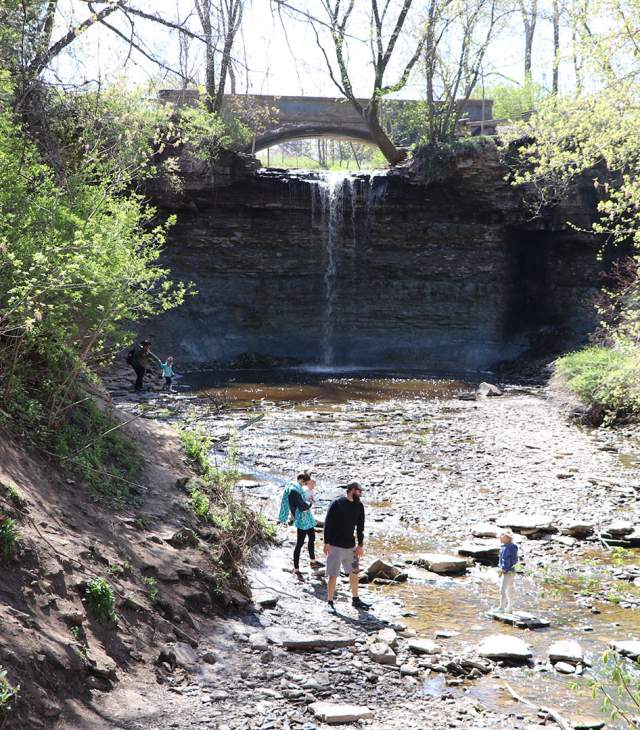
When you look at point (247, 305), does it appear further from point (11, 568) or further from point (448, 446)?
point (11, 568)

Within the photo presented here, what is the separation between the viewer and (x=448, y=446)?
727 inches

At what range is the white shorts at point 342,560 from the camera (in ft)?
31.6

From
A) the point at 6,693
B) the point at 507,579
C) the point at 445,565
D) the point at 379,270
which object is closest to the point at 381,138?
the point at 379,270

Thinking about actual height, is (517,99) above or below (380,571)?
above

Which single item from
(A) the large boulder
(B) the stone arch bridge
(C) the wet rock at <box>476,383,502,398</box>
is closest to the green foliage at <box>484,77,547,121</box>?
(B) the stone arch bridge

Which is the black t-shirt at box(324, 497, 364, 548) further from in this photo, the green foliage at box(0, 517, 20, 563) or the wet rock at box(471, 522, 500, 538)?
the green foliage at box(0, 517, 20, 563)

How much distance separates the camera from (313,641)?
812 cm

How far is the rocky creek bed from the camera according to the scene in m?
6.89

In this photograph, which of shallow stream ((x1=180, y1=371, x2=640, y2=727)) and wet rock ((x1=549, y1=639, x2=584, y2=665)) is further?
shallow stream ((x1=180, y1=371, x2=640, y2=727))

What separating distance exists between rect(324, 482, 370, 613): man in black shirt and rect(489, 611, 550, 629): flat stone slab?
64.8 inches

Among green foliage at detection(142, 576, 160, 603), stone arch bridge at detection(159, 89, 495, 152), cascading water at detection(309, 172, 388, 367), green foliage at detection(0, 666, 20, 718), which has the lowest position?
green foliage at detection(142, 576, 160, 603)

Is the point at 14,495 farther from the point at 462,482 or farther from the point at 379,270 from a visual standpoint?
the point at 379,270

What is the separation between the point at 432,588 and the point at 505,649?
7.19 ft

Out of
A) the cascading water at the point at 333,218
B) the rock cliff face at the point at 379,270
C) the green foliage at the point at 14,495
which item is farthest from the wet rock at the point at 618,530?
the cascading water at the point at 333,218
